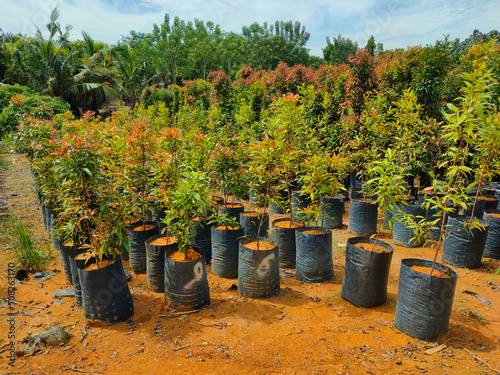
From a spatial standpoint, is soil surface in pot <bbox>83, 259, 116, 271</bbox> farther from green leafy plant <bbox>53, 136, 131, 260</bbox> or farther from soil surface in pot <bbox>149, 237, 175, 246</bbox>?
soil surface in pot <bbox>149, 237, 175, 246</bbox>

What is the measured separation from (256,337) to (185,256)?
111 centimetres

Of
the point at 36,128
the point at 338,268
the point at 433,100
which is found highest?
the point at 433,100

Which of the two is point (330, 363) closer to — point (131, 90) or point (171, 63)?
point (131, 90)

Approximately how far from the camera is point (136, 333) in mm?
2910

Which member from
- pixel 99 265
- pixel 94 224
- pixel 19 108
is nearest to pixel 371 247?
pixel 99 265

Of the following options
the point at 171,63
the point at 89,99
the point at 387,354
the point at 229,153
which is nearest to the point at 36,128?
the point at 229,153

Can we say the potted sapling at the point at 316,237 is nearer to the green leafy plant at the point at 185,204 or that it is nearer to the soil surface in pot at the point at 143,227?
the green leafy plant at the point at 185,204

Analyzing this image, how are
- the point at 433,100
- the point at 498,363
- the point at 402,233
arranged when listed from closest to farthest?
the point at 498,363 < the point at 402,233 < the point at 433,100

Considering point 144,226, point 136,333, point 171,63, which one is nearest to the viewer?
point 136,333

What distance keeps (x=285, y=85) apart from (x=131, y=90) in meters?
16.9

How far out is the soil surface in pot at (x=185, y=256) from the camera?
3.32 meters

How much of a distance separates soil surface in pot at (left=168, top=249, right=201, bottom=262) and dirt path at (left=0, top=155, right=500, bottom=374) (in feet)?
1.73

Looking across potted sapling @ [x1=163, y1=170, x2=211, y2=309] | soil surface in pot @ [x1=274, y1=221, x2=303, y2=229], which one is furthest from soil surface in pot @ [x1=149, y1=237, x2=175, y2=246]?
soil surface in pot @ [x1=274, y1=221, x2=303, y2=229]

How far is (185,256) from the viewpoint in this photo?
334cm
